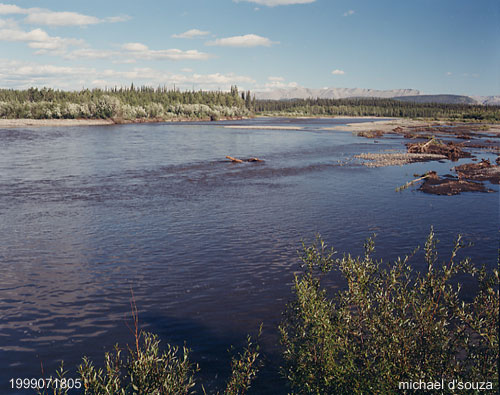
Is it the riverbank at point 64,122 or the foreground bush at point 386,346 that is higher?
the riverbank at point 64,122

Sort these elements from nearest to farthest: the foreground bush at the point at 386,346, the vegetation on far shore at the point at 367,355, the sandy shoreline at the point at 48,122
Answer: the vegetation on far shore at the point at 367,355 < the foreground bush at the point at 386,346 < the sandy shoreline at the point at 48,122

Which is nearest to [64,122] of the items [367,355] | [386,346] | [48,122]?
[48,122]

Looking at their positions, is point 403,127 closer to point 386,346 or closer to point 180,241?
point 180,241

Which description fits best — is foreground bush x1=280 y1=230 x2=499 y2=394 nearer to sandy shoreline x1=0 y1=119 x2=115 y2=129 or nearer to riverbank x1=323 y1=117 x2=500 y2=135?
riverbank x1=323 y1=117 x2=500 y2=135

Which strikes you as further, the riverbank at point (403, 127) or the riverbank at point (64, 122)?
the riverbank at point (64, 122)

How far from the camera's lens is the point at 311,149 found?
69750 mm

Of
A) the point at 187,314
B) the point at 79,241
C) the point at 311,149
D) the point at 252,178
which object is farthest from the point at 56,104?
the point at 187,314

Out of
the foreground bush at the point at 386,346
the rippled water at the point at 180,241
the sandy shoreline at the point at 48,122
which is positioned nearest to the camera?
the foreground bush at the point at 386,346

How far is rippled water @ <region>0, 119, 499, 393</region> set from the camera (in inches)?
542

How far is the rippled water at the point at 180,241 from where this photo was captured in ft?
45.1

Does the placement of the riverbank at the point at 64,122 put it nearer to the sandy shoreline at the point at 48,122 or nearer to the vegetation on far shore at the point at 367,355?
the sandy shoreline at the point at 48,122

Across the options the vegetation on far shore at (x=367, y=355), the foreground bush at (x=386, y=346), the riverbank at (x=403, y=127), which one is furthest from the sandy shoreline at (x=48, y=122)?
the foreground bush at (x=386, y=346)

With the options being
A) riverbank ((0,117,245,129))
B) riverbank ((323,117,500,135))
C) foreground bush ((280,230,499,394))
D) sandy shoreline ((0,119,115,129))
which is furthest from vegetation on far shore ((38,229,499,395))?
sandy shoreline ((0,119,115,129))

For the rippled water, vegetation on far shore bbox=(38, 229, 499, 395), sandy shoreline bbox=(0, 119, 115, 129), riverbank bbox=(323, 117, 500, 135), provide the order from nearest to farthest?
1. vegetation on far shore bbox=(38, 229, 499, 395)
2. the rippled water
3. riverbank bbox=(323, 117, 500, 135)
4. sandy shoreline bbox=(0, 119, 115, 129)
